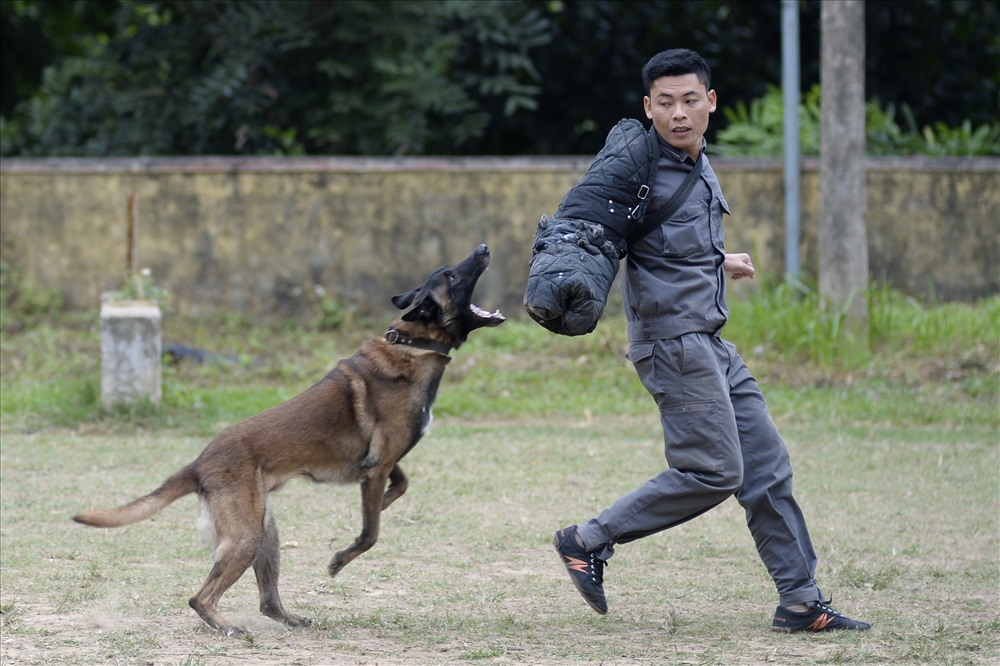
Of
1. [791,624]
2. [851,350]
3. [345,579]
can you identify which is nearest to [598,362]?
[851,350]

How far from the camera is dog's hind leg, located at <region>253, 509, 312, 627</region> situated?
482 cm

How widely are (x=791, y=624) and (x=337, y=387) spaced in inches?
79.3

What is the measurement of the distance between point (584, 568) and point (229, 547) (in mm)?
1331

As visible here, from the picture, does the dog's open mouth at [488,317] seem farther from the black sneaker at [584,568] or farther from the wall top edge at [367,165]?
the wall top edge at [367,165]

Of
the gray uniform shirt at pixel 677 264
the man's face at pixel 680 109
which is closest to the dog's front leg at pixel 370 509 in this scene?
the gray uniform shirt at pixel 677 264

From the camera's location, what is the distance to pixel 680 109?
172 inches

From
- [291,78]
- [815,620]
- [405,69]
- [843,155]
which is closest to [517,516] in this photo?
[815,620]

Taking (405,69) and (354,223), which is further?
(405,69)

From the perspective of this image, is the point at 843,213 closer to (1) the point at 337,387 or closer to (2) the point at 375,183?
(2) the point at 375,183

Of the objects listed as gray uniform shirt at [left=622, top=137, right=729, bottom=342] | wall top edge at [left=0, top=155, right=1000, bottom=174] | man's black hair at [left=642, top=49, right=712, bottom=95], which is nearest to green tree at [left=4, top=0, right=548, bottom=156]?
wall top edge at [left=0, top=155, right=1000, bottom=174]

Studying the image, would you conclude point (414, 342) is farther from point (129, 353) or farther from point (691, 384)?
point (129, 353)

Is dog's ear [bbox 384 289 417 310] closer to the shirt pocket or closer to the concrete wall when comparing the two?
the shirt pocket

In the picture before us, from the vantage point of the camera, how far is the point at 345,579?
18.3 feet

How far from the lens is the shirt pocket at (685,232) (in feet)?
14.4
